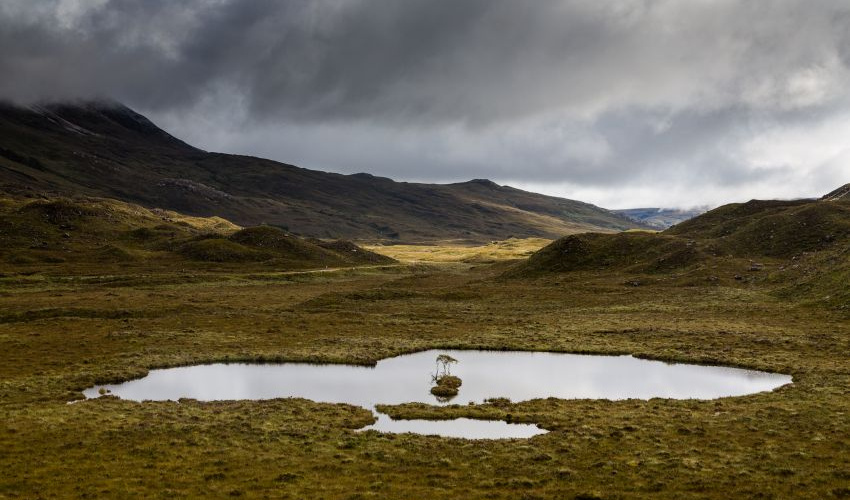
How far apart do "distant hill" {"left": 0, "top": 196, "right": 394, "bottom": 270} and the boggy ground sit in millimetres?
79384

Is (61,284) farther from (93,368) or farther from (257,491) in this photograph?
(257,491)

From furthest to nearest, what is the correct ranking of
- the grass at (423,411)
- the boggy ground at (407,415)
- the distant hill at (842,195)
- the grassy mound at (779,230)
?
1. the distant hill at (842,195)
2. the grassy mound at (779,230)
3. the grass at (423,411)
4. the boggy ground at (407,415)

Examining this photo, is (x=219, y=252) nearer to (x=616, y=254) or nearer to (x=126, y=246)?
(x=126, y=246)

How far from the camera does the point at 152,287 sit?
371 feet

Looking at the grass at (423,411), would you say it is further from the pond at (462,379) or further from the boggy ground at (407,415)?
the pond at (462,379)

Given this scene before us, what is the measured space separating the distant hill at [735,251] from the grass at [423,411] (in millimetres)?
1612

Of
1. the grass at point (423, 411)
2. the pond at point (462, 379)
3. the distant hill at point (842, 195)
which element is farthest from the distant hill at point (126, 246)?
the distant hill at point (842, 195)

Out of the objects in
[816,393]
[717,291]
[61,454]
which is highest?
[717,291]

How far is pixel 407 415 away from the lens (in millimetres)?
37281

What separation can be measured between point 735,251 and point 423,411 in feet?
348

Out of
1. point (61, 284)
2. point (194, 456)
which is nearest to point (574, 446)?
point (194, 456)

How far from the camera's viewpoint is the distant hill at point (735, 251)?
91812 millimetres

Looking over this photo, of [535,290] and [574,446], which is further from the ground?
[535,290]

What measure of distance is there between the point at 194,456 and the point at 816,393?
131ft
